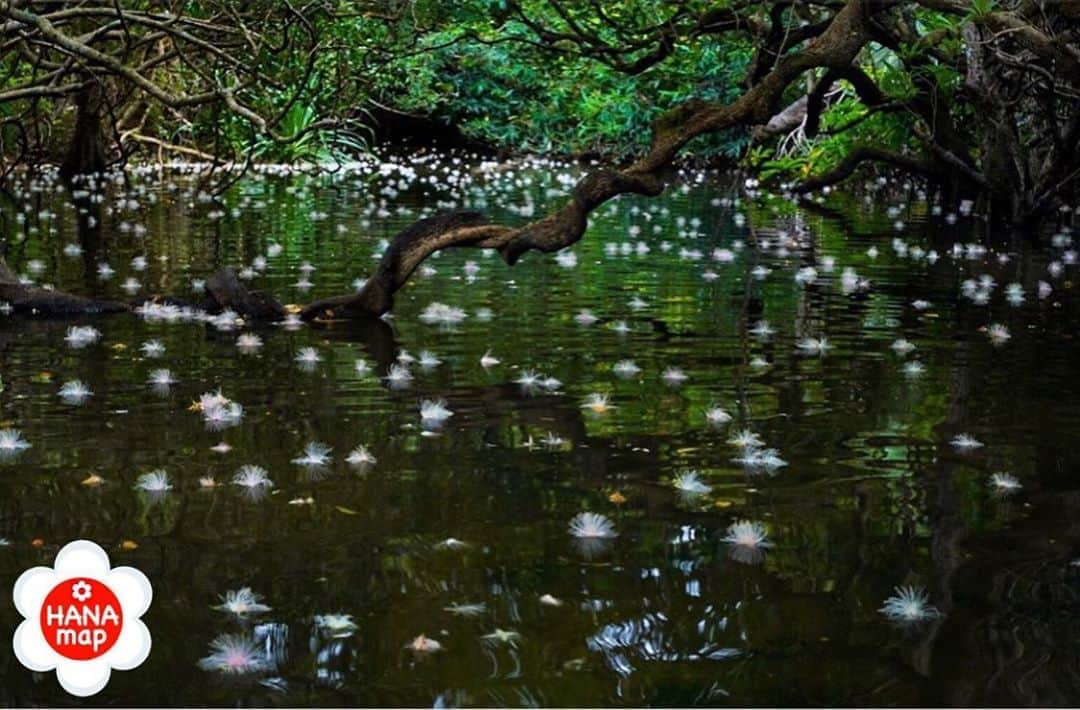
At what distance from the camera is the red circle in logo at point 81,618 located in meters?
3.24

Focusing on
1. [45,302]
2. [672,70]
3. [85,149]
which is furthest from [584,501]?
[672,70]

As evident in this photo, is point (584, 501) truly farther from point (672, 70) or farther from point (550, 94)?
point (550, 94)

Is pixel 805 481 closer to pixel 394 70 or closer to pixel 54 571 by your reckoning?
pixel 54 571

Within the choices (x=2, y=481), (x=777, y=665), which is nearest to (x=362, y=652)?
(x=777, y=665)

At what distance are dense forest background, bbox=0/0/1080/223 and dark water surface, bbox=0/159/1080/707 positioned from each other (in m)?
1.49

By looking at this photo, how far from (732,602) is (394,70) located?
16.7 metres

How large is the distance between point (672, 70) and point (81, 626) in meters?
21.3

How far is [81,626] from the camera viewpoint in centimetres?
324

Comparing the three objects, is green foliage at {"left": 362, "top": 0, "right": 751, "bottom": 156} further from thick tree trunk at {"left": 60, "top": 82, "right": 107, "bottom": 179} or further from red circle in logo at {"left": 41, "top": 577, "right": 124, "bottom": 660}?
red circle in logo at {"left": 41, "top": 577, "right": 124, "bottom": 660}

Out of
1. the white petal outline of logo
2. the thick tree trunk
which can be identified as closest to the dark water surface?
the white petal outline of logo

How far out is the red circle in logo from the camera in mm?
3238

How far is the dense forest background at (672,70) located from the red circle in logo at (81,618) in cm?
482

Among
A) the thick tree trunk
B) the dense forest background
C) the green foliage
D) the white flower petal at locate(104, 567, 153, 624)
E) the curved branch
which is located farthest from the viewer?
the green foliage

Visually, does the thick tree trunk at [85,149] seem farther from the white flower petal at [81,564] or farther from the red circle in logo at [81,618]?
the red circle in logo at [81,618]
